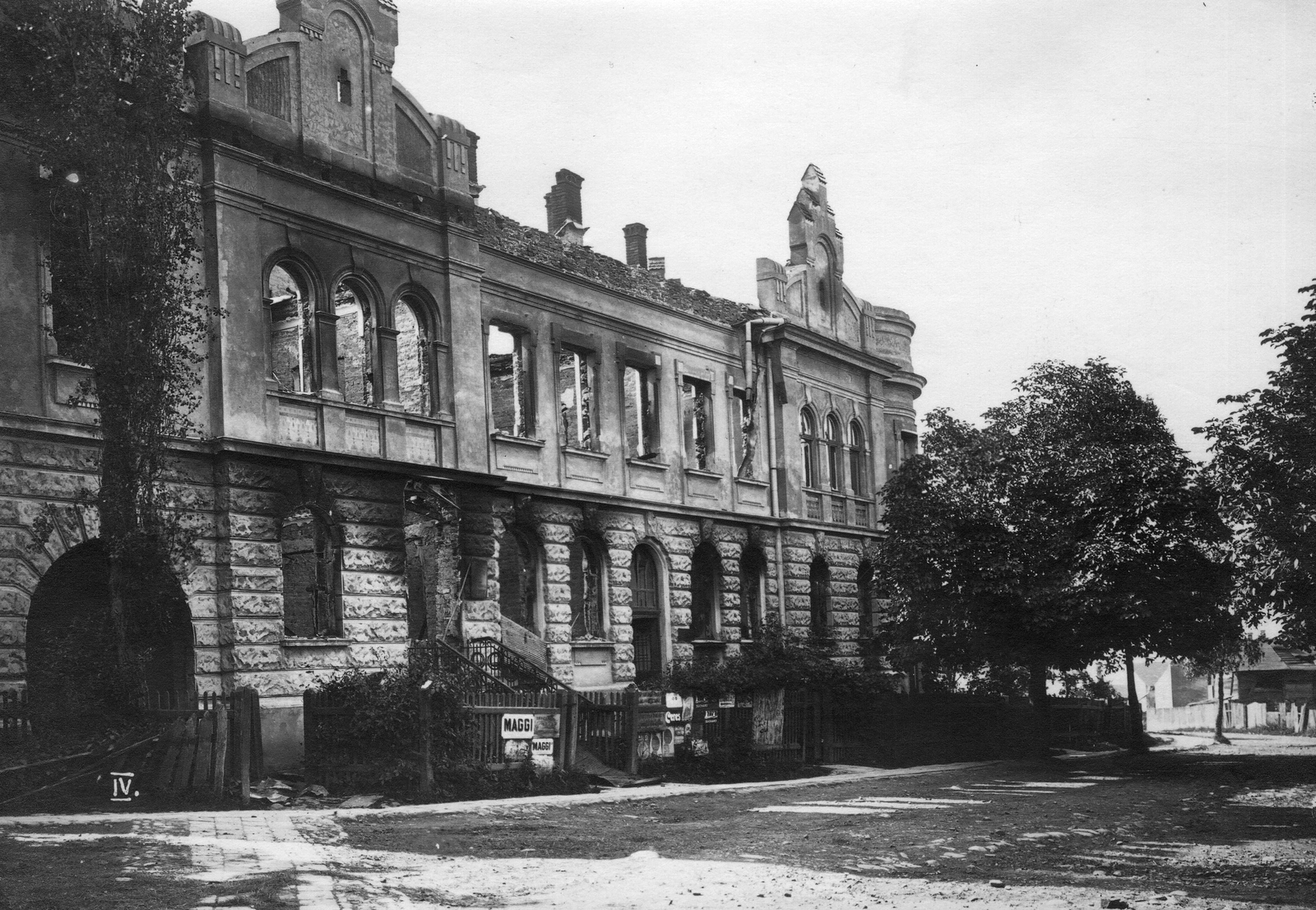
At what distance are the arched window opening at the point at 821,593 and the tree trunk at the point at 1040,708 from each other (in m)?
4.86

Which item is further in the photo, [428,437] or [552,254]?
[552,254]

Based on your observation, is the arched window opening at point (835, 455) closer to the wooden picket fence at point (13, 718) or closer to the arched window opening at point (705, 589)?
the arched window opening at point (705, 589)

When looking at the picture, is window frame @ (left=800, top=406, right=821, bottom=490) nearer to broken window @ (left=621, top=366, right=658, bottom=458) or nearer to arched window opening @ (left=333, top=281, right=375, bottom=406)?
broken window @ (left=621, top=366, right=658, bottom=458)

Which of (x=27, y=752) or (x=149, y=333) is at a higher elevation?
(x=149, y=333)

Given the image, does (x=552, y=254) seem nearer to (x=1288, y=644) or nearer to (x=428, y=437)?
(x=428, y=437)

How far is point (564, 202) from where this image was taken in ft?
108

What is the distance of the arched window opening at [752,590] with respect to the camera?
3244 cm

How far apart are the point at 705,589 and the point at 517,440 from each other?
23.1 feet

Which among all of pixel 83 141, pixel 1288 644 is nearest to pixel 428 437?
pixel 83 141

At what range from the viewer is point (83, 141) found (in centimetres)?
1795

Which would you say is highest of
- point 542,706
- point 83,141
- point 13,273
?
point 83,141

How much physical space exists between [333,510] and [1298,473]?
626 inches

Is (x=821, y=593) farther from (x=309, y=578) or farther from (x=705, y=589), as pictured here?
(x=309, y=578)

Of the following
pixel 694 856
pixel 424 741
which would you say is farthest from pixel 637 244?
pixel 694 856
